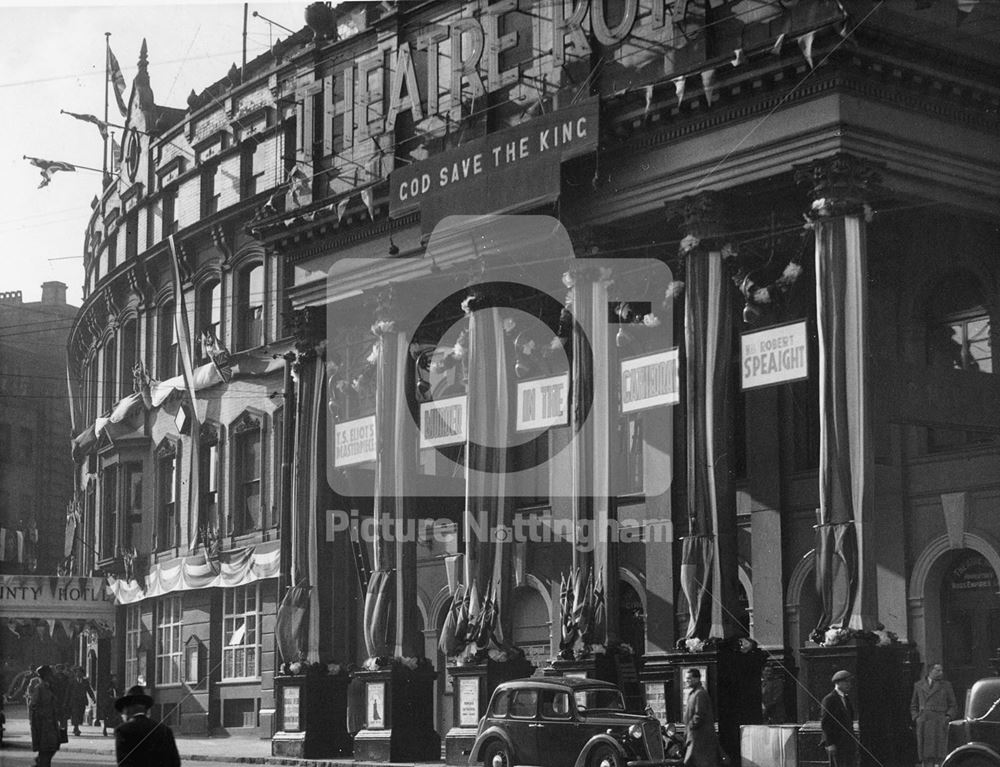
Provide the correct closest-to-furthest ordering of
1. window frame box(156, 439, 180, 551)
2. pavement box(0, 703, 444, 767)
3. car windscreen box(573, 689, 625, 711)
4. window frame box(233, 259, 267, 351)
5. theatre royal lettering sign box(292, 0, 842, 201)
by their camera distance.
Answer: car windscreen box(573, 689, 625, 711), theatre royal lettering sign box(292, 0, 842, 201), pavement box(0, 703, 444, 767), window frame box(233, 259, 267, 351), window frame box(156, 439, 180, 551)

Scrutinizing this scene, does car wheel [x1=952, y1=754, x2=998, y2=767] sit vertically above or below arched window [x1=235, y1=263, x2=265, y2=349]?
below

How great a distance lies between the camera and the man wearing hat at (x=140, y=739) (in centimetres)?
1184

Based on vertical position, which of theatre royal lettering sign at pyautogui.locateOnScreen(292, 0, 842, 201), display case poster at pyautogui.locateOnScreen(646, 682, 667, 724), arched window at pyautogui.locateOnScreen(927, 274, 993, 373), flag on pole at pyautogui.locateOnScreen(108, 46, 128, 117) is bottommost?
display case poster at pyautogui.locateOnScreen(646, 682, 667, 724)

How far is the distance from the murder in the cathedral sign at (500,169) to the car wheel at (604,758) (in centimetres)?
1035

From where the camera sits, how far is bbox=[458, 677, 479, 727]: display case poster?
93.5 ft

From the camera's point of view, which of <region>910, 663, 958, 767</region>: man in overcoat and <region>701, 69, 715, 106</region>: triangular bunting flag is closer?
<region>910, 663, 958, 767</region>: man in overcoat

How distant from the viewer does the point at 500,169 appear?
Result: 2817 centimetres

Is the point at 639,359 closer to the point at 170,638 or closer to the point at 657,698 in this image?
the point at 657,698

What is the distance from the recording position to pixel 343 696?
1299 inches

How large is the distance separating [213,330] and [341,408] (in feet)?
42.7

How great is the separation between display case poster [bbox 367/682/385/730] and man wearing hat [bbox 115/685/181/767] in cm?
1851

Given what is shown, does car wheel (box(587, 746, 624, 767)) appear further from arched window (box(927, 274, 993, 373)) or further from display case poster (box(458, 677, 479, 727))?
arched window (box(927, 274, 993, 373))

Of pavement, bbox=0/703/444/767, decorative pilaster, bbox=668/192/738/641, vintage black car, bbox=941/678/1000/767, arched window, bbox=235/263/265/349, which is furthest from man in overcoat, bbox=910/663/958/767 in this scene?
arched window, bbox=235/263/265/349

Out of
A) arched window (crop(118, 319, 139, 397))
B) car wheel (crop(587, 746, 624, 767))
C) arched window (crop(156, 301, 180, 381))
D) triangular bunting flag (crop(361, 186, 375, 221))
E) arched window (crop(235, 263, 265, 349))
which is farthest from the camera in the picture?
arched window (crop(118, 319, 139, 397))
